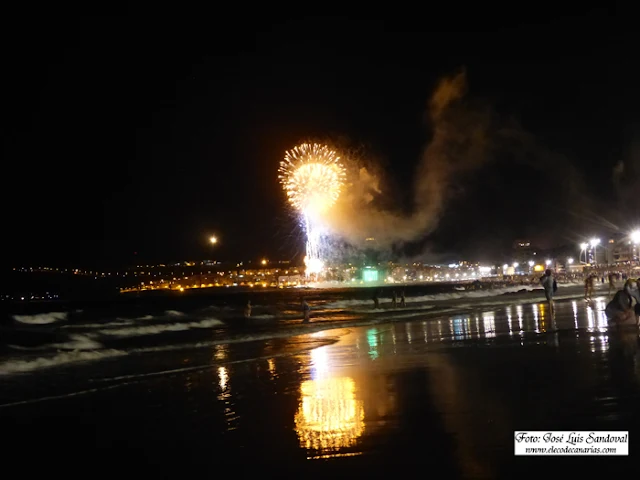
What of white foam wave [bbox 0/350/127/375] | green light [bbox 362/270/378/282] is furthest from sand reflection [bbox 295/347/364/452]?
green light [bbox 362/270/378/282]

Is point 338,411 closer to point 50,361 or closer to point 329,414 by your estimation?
point 329,414

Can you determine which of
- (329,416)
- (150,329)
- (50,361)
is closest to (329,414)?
(329,416)

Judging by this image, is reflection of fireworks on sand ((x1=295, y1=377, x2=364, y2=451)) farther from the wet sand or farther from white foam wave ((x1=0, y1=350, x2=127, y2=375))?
white foam wave ((x1=0, y1=350, x2=127, y2=375))

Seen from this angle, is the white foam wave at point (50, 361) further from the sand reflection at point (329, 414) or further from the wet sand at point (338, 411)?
the sand reflection at point (329, 414)

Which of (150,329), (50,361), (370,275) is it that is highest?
(50,361)

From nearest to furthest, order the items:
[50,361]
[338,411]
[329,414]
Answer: [329,414]
[338,411]
[50,361]

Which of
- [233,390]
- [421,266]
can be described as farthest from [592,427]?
[421,266]

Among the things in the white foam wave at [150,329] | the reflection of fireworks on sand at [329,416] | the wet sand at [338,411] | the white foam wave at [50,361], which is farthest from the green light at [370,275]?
the reflection of fireworks on sand at [329,416]
